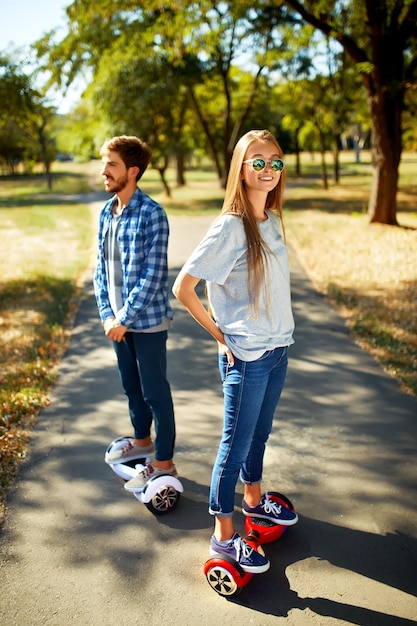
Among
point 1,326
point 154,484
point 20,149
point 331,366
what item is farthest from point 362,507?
point 20,149

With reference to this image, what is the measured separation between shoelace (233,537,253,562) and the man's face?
199 cm

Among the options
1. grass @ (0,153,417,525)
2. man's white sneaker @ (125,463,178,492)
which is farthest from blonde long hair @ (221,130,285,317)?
grass @ (0,153,417,525)

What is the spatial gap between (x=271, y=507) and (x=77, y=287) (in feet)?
21.9

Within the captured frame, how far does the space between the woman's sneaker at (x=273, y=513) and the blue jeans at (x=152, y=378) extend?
65cm

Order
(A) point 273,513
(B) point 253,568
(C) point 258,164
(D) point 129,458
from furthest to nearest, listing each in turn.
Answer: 1. (D) point 129,458
2. (A) point 273,513
3. (B) point 253,568
4. (C) point 258,164

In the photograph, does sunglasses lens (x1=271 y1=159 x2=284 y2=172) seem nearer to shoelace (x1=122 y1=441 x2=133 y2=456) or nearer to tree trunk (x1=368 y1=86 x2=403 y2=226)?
shoelace (x1=122 y1=441 x2=133 y2=456)

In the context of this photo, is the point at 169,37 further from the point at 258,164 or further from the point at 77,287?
the point at 258,164

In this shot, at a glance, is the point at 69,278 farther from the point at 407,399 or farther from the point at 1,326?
the point at 407,399

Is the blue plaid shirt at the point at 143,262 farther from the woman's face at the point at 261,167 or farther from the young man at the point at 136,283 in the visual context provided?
the woman's face at the point at 261,167

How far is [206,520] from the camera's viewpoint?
3090 mm

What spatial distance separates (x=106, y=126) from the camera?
2205 centimetres

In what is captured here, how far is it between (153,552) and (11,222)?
1859cm

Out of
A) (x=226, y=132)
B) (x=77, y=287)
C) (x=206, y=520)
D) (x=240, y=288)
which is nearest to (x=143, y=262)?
(x=240, y=288)

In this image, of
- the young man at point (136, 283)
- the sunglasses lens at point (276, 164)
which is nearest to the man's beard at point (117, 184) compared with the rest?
the young man at point (136, 283)
